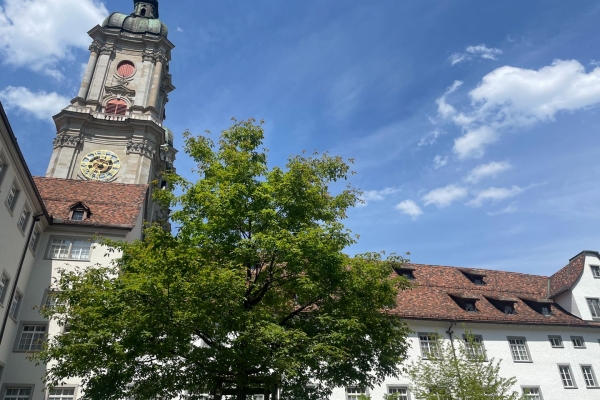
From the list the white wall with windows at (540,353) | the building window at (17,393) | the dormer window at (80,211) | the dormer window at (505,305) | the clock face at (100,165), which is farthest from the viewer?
the clock face at (100,165)

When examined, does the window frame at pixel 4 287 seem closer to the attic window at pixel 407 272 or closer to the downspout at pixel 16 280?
the downspout at pixel 16 280

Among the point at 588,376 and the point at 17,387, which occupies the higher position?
the point at 588,376

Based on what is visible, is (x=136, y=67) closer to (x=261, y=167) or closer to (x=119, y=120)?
(x=119, y=120)

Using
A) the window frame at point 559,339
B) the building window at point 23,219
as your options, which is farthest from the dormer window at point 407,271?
the building window at point 23,219

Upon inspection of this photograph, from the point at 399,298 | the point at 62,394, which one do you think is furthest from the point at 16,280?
the point at 399,298

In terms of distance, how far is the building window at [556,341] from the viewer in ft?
104

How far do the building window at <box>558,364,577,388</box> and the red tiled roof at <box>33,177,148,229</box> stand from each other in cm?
2673

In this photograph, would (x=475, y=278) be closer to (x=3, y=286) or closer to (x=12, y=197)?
(x=3, y=286)

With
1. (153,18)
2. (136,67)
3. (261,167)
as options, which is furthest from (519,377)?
(153,18)

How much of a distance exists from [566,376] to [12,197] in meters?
31.9

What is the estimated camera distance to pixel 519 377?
97.0 ft

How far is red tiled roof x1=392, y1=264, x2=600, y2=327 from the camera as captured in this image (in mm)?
31031

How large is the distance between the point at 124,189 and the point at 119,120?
28.2 m

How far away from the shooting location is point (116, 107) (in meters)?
58.8
